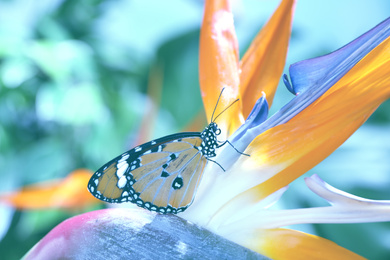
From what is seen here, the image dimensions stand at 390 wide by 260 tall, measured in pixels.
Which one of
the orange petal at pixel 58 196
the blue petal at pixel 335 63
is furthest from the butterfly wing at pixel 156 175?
the orange petal at pixel 58 196

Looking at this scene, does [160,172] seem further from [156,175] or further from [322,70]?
[322,70]

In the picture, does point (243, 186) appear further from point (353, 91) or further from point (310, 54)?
point (310, 54)

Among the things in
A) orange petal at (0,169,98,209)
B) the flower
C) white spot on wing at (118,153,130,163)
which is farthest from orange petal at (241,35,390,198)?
orange petal at (0,169,98,209)

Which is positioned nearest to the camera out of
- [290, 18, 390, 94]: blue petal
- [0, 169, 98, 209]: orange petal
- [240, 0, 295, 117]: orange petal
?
[290, 18, 390, 94]: blue petal

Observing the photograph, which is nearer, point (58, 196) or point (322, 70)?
point (322, 70)

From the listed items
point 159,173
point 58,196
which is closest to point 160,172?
point 159,173

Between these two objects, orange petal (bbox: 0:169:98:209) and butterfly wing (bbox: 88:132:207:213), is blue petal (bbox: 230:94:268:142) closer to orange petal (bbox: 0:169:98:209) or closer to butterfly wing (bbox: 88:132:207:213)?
butterfly wing (bbox: 88:132:207:213)

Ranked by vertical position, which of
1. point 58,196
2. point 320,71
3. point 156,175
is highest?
point 320,71
